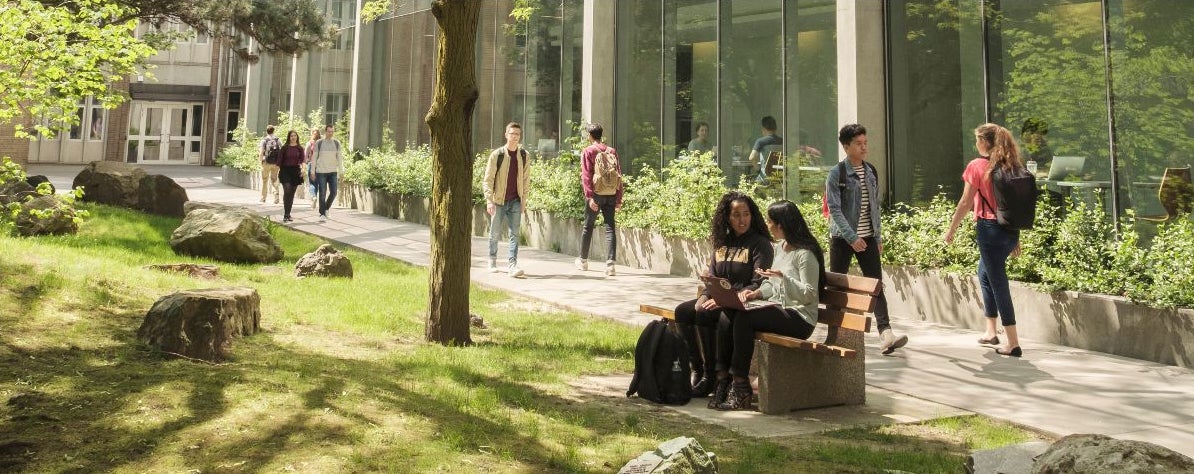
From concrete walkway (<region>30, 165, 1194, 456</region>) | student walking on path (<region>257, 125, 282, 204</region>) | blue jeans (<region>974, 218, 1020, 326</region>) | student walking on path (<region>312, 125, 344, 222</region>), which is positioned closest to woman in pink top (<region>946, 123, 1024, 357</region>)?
blue jeans (<region>974, 218, 1020, 326</region>)

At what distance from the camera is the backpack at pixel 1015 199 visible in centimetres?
783

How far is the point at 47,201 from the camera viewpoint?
13.1 m

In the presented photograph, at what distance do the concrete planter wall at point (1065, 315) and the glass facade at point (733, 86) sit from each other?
3.21m

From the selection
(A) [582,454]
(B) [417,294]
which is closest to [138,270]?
(B) [417,294]

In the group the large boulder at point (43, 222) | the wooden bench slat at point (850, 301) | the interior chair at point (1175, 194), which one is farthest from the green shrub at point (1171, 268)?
the large boulder at point (43, 222)

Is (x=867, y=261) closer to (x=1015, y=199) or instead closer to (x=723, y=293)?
(x=1015, y=199)

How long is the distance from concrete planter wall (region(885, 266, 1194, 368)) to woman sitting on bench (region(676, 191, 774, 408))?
3.41m

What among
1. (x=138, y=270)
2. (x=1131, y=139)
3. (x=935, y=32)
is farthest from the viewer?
(x=935, y=32)

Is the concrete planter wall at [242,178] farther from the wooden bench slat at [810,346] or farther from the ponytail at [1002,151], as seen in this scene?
the wooden bench slat at [810,346]

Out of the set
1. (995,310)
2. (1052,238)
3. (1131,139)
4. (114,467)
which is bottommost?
(114,467)

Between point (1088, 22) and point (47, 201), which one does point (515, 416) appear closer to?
point (1088, 22)

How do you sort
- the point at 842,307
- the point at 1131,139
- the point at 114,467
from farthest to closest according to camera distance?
the point at 1131,139
the point at 842,307
the point at 114,467

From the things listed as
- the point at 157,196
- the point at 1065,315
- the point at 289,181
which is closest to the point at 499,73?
the point at 289,181

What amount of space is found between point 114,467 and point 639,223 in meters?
10.4
